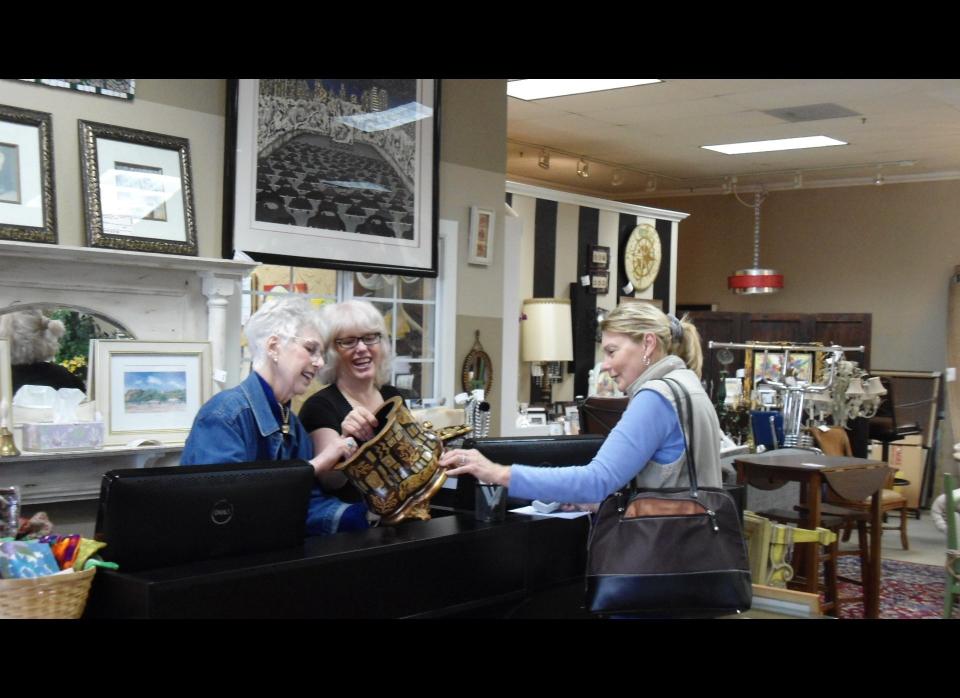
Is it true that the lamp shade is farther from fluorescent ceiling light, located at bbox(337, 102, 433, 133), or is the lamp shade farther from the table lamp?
fluorescent ceiling light, located at bbox(337, 102, 433, 133)

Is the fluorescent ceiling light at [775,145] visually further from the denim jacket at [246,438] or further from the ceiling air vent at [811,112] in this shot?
the denim jacket at [246,438]

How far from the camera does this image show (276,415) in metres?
2.66

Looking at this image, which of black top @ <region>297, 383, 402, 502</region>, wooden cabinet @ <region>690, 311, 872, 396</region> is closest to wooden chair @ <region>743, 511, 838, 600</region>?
black top @ <region>297, 383, 402, 502</region>

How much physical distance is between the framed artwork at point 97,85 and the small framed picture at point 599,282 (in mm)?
6398

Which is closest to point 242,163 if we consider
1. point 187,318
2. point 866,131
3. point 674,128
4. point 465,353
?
point 187,318

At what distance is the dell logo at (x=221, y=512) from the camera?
2.07 m

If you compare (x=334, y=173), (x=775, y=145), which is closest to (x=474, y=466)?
(x=334, y=173)

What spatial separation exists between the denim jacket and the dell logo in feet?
1.19

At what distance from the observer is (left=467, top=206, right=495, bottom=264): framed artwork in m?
5.76

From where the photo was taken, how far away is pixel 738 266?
12758 mm

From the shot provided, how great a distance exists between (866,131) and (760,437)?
385 centimetres

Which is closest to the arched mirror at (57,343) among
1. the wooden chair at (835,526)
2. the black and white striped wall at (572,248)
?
the wooden chair at (835,526)

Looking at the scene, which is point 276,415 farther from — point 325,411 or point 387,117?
point 387,117

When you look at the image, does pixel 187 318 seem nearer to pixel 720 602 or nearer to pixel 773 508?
pixel 720 602
